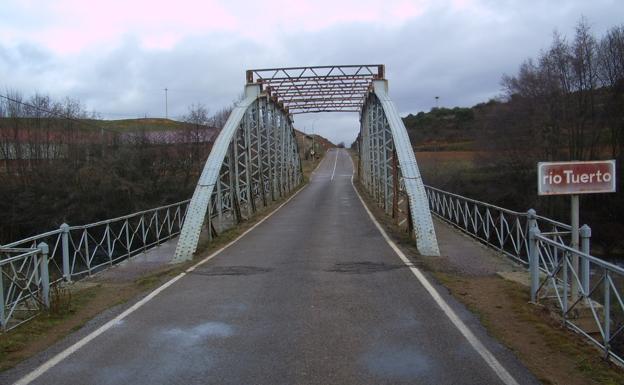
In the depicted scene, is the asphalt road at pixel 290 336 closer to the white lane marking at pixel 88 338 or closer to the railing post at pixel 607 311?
the white lane marking at pixel 88 338

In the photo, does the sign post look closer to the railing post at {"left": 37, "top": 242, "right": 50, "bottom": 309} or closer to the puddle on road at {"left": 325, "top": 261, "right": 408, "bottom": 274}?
the puddle on road at {"left": 325, "top": 261, "right": 408, "bottom": 274}

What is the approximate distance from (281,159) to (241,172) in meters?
13.0

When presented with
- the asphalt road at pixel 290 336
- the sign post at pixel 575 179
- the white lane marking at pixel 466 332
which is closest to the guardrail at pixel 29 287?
the asphalt road at pixel 290 336

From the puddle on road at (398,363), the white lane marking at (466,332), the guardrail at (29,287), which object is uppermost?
the guardrail at (29,287)

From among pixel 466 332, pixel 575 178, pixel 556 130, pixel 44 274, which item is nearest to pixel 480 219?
pixel 575 178

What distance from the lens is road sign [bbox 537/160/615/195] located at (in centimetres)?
699

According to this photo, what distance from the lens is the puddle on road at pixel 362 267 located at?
1063 cm

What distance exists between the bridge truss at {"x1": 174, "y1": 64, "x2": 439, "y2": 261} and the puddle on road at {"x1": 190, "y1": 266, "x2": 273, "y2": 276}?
1946mm

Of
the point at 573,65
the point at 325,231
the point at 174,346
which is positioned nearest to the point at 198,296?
the point at 174,346

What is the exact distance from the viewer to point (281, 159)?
125ft

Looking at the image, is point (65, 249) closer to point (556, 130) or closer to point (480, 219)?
point (480, 219)

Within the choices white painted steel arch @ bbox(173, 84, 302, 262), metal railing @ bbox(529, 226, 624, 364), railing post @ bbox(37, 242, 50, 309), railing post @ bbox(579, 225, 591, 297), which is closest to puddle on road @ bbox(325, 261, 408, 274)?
metal railing @ bbox(529, 226, 624, 364)

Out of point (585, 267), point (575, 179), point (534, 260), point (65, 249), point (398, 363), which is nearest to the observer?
point (398, 363)

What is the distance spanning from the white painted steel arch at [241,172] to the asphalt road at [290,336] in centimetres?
399
